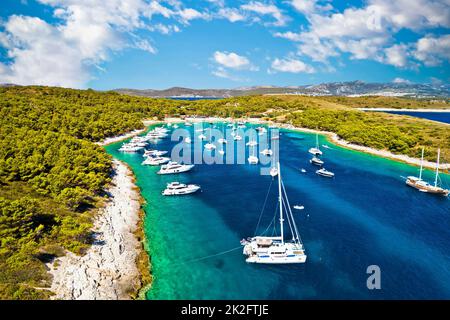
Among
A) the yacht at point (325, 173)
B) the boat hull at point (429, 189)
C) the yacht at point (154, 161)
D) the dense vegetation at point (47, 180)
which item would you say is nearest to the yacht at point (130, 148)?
the yacht at point (154, 161)

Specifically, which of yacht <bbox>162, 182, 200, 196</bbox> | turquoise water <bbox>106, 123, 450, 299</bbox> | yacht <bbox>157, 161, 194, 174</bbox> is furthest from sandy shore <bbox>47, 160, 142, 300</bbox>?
yacht <bbox>157, 161, 194, 174</bbox>

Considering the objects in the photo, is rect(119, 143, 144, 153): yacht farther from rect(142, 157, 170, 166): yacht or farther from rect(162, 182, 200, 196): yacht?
rect(162, 182, 200, 196): yacht

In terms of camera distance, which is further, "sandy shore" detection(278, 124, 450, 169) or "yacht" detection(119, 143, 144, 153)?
"yacht" detection(119, 143, 144, 153)

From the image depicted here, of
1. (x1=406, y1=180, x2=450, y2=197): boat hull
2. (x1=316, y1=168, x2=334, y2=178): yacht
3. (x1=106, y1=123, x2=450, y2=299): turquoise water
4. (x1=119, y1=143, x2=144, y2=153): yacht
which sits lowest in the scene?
(x1=106, y1=123, x2=450, y2=299): turquoise water

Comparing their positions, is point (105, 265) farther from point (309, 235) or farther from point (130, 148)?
point (130, 148)

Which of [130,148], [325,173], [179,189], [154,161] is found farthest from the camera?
[130,148]

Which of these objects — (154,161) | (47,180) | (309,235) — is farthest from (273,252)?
(154,161)
